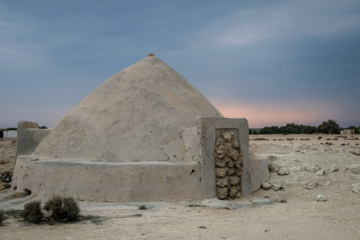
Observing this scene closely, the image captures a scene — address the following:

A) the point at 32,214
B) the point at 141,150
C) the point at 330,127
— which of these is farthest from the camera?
the point at 330,127

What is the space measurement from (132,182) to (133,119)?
2015mm

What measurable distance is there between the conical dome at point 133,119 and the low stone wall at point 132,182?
1.66 feet

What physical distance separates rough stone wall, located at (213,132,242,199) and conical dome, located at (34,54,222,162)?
3.30ft

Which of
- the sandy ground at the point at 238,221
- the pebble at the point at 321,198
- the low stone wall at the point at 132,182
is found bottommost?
the sandy ground at the point at 238,221

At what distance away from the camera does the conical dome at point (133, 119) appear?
8.90m

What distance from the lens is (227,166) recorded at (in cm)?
852

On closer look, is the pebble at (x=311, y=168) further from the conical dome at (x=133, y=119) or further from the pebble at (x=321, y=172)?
the conical dome at (x=133, y=119)

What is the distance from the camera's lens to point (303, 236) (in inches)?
220

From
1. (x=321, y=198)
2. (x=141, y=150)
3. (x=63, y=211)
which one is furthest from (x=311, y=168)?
(x=63, y=211)

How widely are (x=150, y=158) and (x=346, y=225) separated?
178 inches

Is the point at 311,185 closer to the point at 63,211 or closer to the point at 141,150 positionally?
the point at 141,150

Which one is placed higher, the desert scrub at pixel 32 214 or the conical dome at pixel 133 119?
the conical dome at pixel 133 119

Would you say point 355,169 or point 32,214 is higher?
point 355,169

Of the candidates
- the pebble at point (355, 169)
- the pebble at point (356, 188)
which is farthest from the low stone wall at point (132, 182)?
the pebble at point (355, 169)
